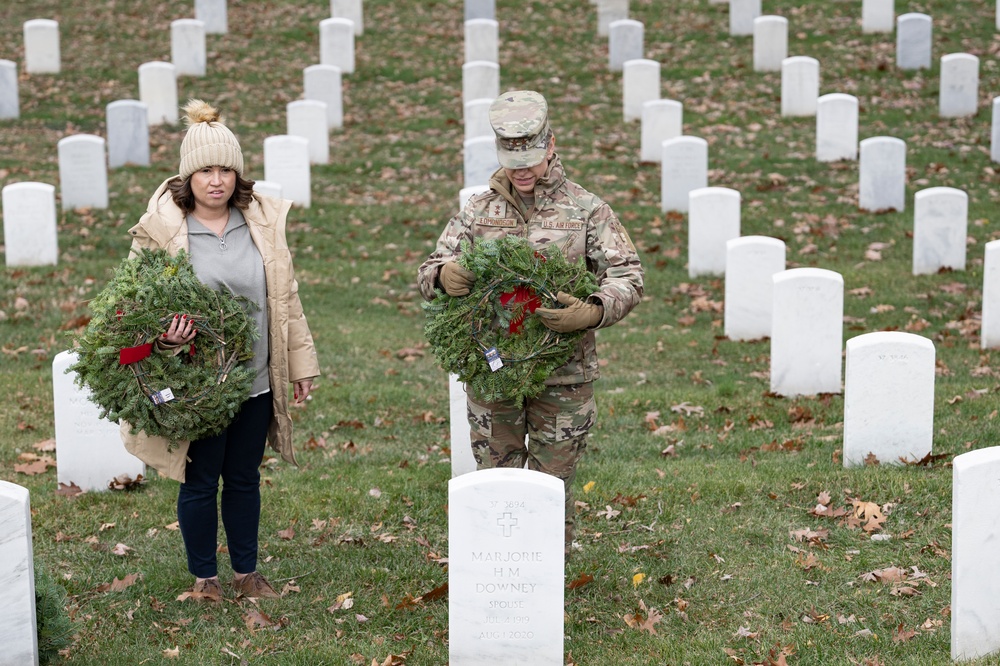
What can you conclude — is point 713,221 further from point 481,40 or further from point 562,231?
point 481,40

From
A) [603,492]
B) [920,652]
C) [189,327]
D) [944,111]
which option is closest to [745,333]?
[603,492]

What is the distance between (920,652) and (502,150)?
266cm

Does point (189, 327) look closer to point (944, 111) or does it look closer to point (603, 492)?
point (603, 492)

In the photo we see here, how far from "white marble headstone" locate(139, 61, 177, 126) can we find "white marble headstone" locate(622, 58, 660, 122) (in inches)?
250

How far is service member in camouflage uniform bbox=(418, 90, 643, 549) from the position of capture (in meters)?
5.25

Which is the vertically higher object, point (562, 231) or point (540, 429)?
point (562, 231)

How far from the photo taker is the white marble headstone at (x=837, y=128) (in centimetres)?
1513

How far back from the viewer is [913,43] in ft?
60.6

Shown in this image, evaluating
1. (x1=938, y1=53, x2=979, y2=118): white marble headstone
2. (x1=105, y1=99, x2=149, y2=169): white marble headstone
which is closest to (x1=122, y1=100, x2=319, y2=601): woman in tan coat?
(x1=105, y1=99, x2=149, y2=169): white marble headstone

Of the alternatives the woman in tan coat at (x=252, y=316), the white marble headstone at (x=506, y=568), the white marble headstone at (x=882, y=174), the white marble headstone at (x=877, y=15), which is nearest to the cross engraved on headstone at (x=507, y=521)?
the white marble headstone at (x=506, y=568)

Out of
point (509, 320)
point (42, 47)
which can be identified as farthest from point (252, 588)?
point (42, 47)

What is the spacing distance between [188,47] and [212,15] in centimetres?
210

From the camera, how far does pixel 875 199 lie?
44.5ft

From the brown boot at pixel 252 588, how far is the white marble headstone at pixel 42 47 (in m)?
15.8
